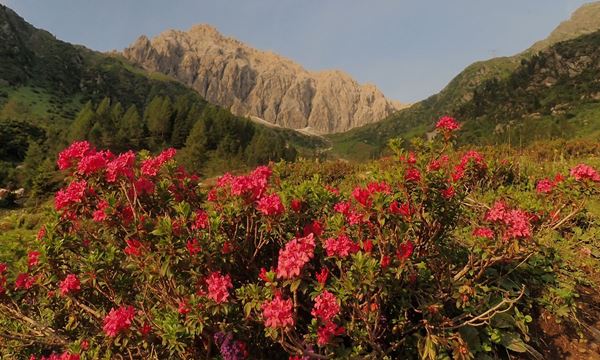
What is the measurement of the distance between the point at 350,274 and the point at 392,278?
544mm

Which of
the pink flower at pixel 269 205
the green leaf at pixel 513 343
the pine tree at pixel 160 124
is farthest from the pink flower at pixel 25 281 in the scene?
the pine tree at pixel 160 124

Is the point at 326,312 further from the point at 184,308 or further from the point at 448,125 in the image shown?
the point at 448,125

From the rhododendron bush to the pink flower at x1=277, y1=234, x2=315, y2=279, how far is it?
14 millimetres

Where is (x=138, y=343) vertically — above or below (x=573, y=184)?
below

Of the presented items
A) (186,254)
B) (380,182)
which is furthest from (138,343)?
(380,182)

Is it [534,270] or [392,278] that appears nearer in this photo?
[392,278]

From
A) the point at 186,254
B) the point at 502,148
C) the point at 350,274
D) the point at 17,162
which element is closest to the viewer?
the point at 350,274

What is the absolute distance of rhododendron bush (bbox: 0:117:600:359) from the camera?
12.0 ft

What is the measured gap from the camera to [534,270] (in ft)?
18.7

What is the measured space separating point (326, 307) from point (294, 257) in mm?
575

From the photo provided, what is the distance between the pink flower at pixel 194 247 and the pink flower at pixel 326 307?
1.44 meters

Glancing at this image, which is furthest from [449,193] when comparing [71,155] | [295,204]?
[71,155]

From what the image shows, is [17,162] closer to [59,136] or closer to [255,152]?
[59,136]

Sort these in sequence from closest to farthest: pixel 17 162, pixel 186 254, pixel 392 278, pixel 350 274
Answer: pixel 350 274
pixel 392 278
pixel 186 254
pixel 17 162
